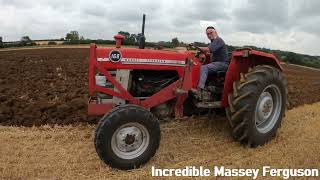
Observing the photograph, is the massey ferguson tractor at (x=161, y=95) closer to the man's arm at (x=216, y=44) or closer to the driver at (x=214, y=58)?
the driver at (x=214, y=58)

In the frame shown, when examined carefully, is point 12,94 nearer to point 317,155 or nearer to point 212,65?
point 212,65

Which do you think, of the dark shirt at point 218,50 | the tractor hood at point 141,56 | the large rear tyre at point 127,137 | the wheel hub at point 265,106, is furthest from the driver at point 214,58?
the large rear tyre at point 127,137

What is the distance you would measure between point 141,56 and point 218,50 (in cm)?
142

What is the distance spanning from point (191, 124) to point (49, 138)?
252cm

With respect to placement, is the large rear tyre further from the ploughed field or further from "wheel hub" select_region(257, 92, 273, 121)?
the ploughed field

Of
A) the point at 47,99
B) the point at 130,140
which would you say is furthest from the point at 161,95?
the point at 47,99

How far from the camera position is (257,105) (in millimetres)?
6758

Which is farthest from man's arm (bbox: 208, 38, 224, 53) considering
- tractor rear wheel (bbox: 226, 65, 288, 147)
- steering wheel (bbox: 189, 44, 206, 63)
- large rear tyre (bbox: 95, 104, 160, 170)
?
large rear tyre (bbox: 95, 104, 160, 170)

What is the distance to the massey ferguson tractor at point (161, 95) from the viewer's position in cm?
563

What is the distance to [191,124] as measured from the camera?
7.91 meters

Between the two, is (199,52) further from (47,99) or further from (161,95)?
(47,99)

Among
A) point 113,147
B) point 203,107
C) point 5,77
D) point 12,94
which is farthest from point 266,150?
point 5,77

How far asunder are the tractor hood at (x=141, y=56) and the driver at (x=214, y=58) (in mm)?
388

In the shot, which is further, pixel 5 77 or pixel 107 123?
pixel 5 77
